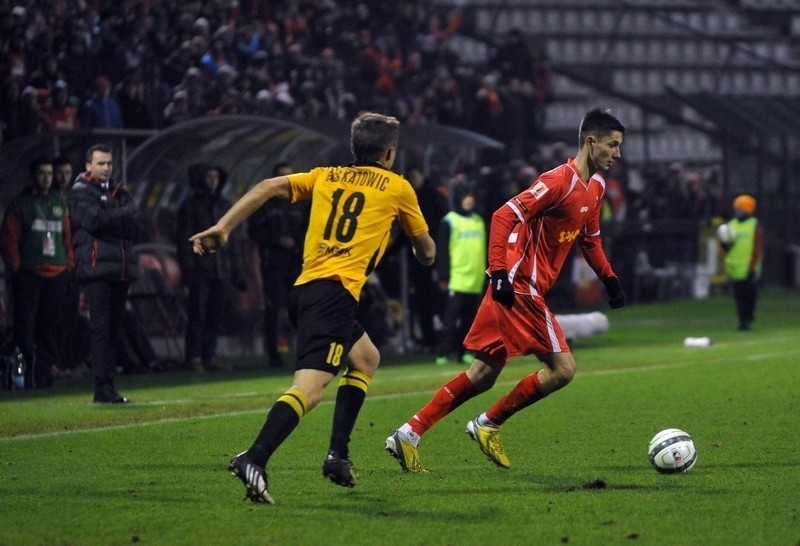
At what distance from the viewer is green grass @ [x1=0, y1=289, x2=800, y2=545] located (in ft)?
23.5

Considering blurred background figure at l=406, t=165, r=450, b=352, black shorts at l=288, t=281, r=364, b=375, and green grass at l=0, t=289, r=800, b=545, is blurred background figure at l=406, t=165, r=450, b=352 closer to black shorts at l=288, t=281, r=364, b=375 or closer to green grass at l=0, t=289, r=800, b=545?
green grass at l=0, t=289, r=800, b=545

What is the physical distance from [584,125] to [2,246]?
8.05 m

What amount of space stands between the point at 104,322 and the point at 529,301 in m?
5.20

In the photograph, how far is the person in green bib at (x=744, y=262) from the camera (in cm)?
2425

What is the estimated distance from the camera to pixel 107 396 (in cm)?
1356

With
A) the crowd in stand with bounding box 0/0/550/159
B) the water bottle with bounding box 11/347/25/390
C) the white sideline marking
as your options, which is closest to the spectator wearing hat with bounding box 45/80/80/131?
the crowd in stand with bounding box 0/0/550/159

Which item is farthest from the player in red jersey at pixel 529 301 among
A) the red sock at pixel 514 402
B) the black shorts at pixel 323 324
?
the black shorts at pixel 323 324

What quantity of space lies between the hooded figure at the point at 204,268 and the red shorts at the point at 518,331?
27.6 feet

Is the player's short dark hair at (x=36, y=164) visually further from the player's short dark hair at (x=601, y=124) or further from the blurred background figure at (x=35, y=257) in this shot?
the player's short dark hair at (x=601, y=124)

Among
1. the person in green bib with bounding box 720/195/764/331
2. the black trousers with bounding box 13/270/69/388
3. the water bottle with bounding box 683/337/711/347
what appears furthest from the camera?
the person in green bib with bounding box 720/195/764/331

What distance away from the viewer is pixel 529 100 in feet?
99.5

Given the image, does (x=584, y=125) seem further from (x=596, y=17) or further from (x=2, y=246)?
(x=596, y=17)

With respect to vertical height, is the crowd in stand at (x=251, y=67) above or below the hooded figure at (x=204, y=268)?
above

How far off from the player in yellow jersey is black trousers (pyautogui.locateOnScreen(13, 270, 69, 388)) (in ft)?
26.6
